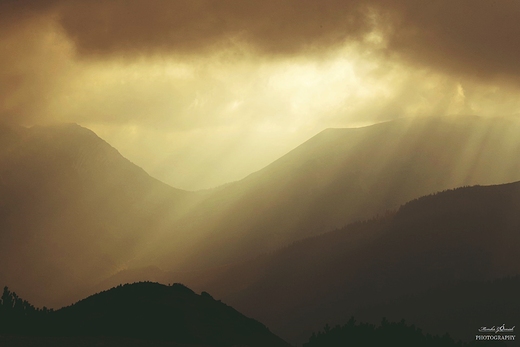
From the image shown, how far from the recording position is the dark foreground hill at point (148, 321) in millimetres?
58000

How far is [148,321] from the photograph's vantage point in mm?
60531

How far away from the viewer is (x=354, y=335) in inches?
2768

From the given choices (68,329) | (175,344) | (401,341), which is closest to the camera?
(175,344)

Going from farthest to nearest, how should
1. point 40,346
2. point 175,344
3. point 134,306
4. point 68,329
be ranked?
1. point 134,306
2. point 68,329
3. point 175,344
4. point 40,346

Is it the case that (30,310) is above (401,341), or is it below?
above

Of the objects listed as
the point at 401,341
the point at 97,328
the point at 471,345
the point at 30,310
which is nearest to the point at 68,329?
the point at 97,328

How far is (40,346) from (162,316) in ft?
50.3

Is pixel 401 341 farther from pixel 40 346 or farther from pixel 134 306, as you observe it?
pixel 40 346

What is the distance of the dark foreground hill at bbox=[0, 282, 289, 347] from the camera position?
2283 inches

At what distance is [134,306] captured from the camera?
6353 centimetres

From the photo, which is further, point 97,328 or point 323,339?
point 323,339

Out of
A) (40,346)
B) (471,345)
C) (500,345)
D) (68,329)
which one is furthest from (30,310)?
(500,345)

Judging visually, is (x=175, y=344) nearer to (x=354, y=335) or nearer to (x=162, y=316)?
(x=162, y=316)

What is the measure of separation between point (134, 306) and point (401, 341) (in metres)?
30.9
